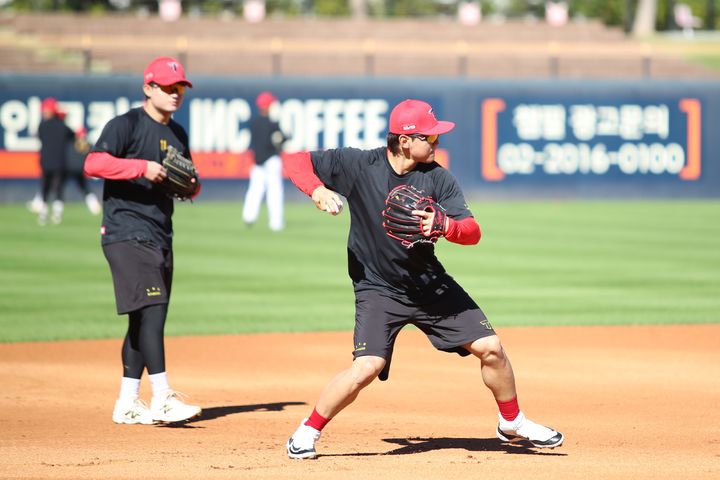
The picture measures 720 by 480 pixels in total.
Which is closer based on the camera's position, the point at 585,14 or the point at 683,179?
the point at 683,179

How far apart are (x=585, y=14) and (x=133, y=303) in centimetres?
6377

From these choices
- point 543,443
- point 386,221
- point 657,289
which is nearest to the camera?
point 386,221

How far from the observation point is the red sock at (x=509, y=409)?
6.30 m

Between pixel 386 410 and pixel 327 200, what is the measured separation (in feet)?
7.45

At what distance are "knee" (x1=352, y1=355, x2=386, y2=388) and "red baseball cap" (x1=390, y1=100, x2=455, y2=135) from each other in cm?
114

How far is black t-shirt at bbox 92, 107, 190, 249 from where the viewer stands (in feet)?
23.1

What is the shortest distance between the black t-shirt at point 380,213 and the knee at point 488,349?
34cm

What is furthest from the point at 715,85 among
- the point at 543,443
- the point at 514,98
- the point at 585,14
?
the point at 585,14

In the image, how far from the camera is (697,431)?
6977 millimetres

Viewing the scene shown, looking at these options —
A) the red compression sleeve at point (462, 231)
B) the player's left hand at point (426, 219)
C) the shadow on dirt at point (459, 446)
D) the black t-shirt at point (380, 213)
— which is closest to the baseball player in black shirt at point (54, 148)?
the shadow on dirt at point (459, 446)

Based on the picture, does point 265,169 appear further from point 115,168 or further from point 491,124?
point 115,168

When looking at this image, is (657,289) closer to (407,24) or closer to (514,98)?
(514,98)

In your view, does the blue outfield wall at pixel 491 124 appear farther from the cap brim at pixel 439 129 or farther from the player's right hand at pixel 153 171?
the cap brim at pixel 439 129

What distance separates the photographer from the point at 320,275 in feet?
49.9
